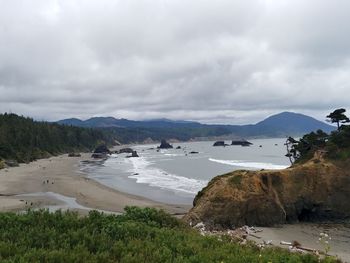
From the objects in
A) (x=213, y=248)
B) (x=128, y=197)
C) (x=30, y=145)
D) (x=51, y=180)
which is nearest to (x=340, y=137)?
(x=128, y=197)

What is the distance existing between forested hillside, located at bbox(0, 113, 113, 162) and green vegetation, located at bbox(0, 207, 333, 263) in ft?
278

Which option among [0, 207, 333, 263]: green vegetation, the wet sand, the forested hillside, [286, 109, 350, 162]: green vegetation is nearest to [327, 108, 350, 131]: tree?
[286, 109, 350, 162]: green vegetation

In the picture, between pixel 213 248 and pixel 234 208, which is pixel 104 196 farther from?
pixel 213 248

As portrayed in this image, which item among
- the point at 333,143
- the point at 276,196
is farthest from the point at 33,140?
the point at 276,196

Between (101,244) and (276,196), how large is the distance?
20.2 metres

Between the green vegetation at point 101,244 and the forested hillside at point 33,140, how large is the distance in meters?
84.9

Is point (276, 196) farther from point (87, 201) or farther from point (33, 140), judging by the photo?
point (33, 140)

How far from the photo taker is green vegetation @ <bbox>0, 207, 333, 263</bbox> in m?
8.53

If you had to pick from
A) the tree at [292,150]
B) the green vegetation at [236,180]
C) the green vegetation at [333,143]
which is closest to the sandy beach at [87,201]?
the green vegetation at [236,180]

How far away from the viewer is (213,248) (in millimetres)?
10289

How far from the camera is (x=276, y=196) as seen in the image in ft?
91.0

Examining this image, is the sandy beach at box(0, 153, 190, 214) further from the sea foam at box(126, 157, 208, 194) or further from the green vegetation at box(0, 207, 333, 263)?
the green vegetation at box(0, 207, 333, 263)

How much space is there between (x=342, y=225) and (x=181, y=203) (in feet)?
52.2

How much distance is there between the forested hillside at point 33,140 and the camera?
320ft
